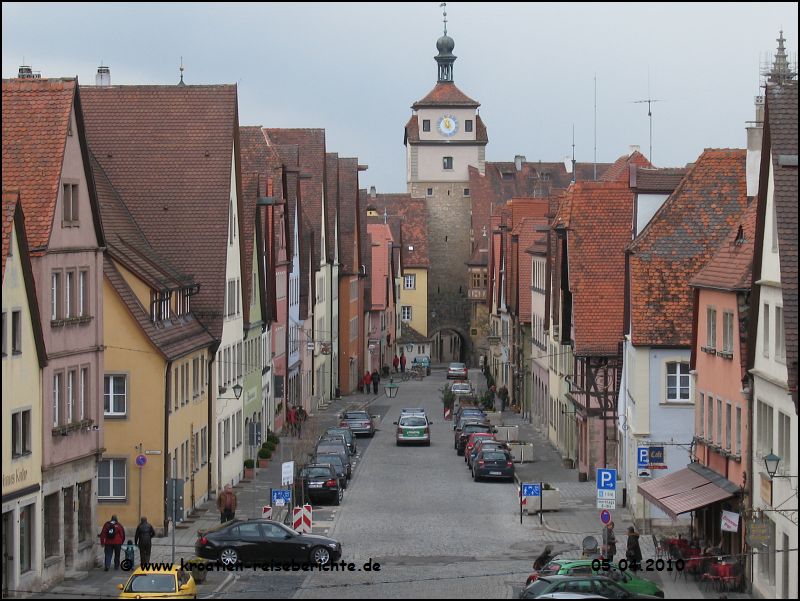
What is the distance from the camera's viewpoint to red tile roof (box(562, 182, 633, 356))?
50594mm

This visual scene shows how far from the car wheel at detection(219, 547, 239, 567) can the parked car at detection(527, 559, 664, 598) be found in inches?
291

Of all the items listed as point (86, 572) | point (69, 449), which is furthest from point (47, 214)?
point (86, 572)

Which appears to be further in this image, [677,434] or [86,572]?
[677,434]

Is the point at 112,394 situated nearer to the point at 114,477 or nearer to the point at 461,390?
the point at 114,477

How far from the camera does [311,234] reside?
77.6 metres

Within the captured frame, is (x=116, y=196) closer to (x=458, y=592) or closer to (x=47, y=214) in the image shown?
(x=47, y=214)

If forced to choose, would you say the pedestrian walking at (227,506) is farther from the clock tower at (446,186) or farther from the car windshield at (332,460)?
the clock tower at (446,186)

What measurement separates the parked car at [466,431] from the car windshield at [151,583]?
114 feet

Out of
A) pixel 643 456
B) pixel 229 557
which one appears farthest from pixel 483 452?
pixel 229 557

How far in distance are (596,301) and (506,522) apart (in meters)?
10.7

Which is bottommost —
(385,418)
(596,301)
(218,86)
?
(385,418)

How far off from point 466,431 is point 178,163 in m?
19.8

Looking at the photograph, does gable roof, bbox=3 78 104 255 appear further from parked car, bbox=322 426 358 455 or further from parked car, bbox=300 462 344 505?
parked car, bbox=322 426 358 455

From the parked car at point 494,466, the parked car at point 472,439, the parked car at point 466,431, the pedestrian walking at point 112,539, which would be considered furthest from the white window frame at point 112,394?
the parked car at point 466,431
